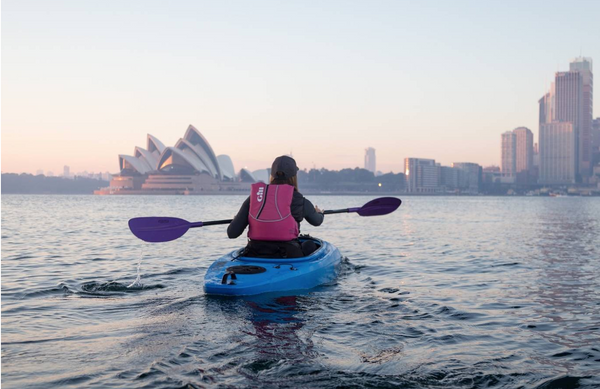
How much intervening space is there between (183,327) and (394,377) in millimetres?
2408

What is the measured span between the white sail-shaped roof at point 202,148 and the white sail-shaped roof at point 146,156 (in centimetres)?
1256

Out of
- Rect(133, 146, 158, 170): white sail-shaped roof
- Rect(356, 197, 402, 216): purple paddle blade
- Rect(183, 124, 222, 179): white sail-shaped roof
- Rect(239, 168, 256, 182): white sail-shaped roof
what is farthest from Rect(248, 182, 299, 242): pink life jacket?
Rect(239, 168, 256, 182): white sail-shaped roof

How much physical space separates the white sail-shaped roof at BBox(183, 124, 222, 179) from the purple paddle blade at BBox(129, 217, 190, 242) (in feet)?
317

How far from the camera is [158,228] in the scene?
28.8 feet

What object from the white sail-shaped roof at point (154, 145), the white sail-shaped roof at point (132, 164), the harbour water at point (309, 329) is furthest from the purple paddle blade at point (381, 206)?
the white sail-shaped roof at point (132, 164)

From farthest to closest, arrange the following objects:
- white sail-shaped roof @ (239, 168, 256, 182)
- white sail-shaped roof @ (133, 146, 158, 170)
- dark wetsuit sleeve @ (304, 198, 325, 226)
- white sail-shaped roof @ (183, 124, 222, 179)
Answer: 1. white sail-shaped roof @ (239, 168, 256, 182)
2. white sail-shaped roof @ (133, 146, 158, 170)
3. white sail-shaped roof @ (183, 124, 222, 179)
4. dark wetsuit sleeve @ (304, 198, 325, 226)

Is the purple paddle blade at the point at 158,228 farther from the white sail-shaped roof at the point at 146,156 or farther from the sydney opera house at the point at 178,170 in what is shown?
the white sail-shaped roof at the point at 146,156

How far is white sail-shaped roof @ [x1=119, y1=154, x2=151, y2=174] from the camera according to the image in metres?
116

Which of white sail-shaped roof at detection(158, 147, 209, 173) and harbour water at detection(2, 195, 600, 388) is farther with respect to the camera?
white sail-shaped roof at detection(158, 147, 209, 173)

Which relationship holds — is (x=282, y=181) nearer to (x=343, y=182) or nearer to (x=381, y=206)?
(x=381, y=206)

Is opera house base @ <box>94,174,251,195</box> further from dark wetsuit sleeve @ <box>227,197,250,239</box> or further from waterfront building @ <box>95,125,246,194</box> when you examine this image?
dark wetsuit sleeve @ <box>227,197,250,239</box>

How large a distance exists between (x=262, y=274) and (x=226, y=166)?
414ft

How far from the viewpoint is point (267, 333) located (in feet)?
17.4

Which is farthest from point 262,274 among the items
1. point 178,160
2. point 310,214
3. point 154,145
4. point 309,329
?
point 154,145
